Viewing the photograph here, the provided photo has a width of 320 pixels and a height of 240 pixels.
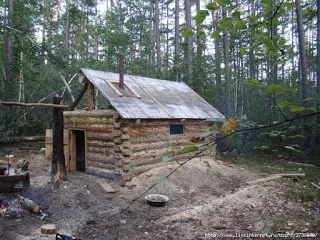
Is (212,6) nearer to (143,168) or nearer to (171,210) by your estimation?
(171,210)

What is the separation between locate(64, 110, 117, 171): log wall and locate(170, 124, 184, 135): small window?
280cm

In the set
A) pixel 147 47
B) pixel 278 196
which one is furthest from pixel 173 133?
pixel 147 47

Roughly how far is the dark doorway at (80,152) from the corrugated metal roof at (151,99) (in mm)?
3028

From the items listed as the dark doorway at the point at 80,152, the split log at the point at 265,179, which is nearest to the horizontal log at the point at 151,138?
the split log at the point at 265,179

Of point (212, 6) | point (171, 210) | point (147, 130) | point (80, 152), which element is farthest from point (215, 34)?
point (80, 152)

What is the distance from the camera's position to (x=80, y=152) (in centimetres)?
1280

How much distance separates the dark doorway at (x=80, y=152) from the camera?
12399 mm

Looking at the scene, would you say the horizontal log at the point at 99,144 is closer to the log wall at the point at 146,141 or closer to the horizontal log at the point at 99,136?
the horizontal log at the point at 99,136

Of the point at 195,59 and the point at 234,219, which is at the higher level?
the point at 195,59

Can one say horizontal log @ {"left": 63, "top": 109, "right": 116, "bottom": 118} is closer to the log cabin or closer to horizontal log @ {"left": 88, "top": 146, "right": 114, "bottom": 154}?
the log cabin

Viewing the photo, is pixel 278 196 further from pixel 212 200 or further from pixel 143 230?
pixel 143 230

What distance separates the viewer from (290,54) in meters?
2.12

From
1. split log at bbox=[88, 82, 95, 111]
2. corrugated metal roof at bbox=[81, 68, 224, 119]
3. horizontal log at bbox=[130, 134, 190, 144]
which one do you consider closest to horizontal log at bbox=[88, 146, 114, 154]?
horizontal log at bbox=[130, 134, 190, 144]

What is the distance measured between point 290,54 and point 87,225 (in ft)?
19.7
